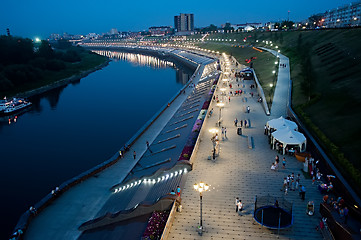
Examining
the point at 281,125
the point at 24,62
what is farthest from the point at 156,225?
the point at 24,62

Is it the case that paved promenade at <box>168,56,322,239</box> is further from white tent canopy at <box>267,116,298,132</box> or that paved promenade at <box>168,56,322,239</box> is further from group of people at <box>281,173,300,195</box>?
white tent canopy at <box>267,116,298,132</box>

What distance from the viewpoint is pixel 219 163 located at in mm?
17797

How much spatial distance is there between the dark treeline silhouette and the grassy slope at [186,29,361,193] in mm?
55513

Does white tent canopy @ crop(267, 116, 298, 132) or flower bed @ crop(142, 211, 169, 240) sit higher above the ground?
white tent canopy @ crop(267, 116, 298, 132)

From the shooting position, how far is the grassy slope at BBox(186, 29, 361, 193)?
1673cm

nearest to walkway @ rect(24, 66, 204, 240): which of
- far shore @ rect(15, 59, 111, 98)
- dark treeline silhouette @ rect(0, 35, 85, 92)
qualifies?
far shore @ rect(15, 59, 111, 98)

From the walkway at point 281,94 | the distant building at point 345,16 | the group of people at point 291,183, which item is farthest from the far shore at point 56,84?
the distant building at point 345,16

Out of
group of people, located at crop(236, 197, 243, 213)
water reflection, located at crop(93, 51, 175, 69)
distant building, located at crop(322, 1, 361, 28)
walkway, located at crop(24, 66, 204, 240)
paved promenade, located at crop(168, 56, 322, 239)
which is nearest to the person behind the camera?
paved promenade, located at crop(168, 56, 322, 239)

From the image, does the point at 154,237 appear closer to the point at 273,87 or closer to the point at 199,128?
the point at 199,128

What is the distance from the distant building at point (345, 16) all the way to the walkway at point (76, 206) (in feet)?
400

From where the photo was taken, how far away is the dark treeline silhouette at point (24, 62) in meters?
60.2

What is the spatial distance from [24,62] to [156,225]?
267ft

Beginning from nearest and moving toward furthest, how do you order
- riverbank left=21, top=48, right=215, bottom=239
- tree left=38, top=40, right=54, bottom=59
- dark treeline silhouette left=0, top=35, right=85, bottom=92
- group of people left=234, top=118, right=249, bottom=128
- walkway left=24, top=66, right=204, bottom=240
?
walkway left=24, top=66, right=204, bottom=240, riverbank left=21, top=48, right=215, bottom=239, group of people left=234, top=118, right=249, bottom=128, dark treeline silhouette left=0, top=35, right=85, bottom=92, tree left=38, top=40, right=54, bottom=59

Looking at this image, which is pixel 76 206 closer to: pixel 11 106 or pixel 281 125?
pixel 281 125
